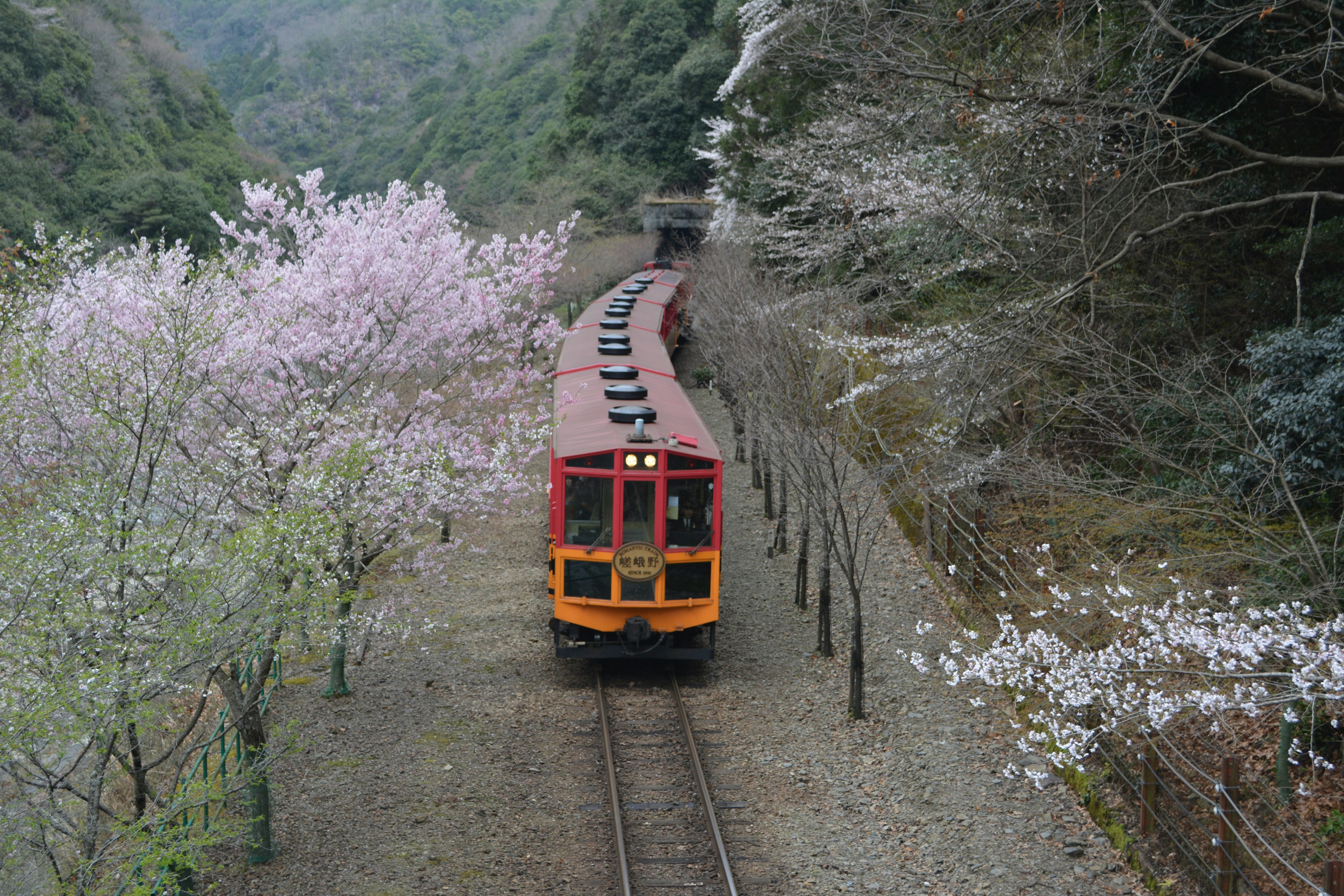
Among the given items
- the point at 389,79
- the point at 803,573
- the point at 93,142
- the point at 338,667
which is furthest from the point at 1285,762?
the point at 389,79

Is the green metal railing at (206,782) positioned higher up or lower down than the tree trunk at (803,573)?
lower down

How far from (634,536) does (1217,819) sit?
5.41 m

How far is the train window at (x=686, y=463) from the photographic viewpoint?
9.65m

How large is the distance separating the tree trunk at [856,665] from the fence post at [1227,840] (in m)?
3.89

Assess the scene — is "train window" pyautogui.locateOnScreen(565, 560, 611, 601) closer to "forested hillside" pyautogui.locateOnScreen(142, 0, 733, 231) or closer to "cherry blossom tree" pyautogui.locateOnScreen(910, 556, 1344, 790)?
"cherry blossom tree" pyautogui.locateOnScreen(910, 556, 1344, 790)

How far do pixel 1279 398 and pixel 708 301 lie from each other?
11284 millimetres

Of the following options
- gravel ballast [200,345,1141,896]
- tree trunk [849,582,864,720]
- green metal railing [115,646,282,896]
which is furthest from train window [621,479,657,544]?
green metal railing [115,646,282,896]

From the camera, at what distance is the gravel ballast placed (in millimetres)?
7289

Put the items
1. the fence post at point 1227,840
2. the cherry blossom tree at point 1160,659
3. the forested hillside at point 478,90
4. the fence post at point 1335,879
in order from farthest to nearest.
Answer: the forested hillside at point 478,90, the fence post at point 1227,840, the cherry blossom tree at point 1160,659, the fence post at point 1335,879

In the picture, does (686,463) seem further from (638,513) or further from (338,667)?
(338,667)

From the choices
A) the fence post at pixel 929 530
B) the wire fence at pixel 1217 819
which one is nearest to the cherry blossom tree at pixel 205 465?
the fence post at pixel 929 530

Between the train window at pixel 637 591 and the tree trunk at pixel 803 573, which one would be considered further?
the tree trunk at pixel 803 573

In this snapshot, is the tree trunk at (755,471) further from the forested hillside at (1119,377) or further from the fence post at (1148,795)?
the fence post at (1148,795)

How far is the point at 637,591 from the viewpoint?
9.85 m
